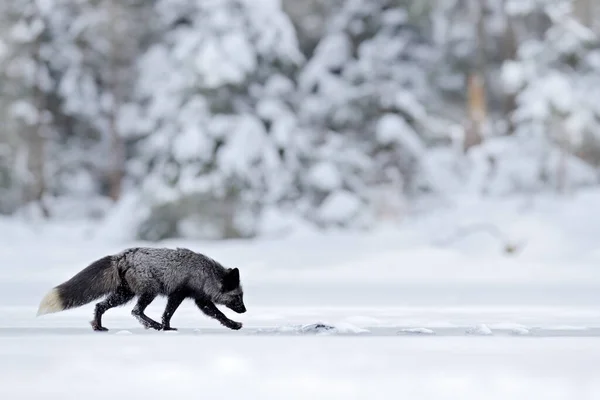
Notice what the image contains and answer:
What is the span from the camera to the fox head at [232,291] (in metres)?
8.54

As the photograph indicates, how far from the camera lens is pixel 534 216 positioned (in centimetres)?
2023

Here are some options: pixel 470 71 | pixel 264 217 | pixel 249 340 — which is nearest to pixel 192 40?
pixel 264 217

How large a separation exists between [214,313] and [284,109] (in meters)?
15.3

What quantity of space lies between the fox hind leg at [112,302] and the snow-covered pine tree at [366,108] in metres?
15.8

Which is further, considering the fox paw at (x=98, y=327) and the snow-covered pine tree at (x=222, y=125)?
the snow-covered pine tree at (x=222, y=125)

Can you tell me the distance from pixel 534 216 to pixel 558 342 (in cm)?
1288

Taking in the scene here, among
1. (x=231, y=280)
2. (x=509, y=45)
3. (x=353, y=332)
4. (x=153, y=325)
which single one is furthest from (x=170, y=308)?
(x=509, y=45)

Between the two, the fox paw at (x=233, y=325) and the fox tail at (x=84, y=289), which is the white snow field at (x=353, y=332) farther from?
the fox tail at (x=84, y=289)

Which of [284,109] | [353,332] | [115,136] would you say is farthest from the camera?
[115,136]

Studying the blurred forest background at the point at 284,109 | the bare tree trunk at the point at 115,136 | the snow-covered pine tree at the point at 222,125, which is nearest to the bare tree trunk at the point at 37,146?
the blurred forest background at the point at 284,109

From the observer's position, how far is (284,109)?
23.5m

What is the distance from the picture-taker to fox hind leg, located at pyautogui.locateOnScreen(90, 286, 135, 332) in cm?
822

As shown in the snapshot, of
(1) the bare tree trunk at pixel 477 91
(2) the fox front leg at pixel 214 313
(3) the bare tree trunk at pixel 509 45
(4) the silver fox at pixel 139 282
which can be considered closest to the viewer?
(4) the silver fox at pixel 139 282

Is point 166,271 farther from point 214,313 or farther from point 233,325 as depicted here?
point 233,325
